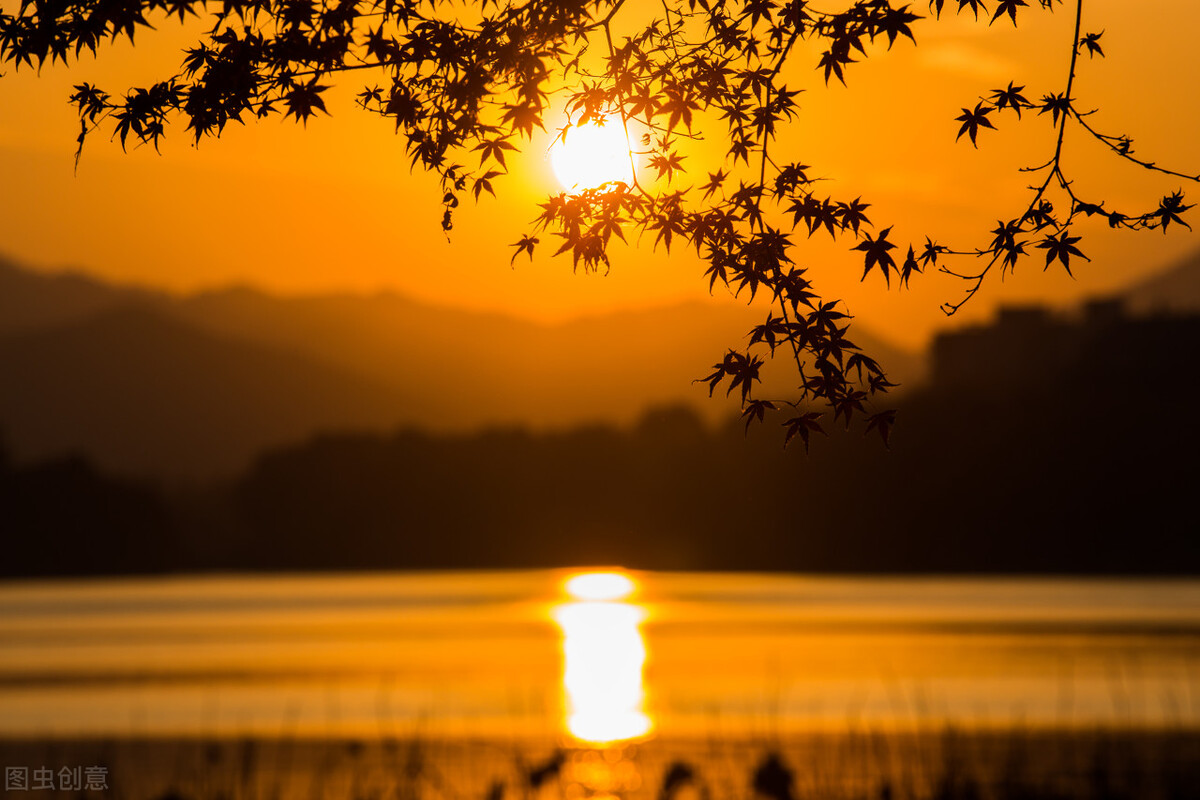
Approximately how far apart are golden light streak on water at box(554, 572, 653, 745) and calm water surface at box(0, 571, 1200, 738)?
0.80 feet

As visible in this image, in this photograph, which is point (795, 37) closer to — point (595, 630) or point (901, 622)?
point (901, 622)

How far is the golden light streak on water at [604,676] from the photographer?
33.2m

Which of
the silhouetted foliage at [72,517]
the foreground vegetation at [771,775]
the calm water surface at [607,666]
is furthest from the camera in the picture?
the silhouetted foliage at [72,517]

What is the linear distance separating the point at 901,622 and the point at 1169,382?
49649mm

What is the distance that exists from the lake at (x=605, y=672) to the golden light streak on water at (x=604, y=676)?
191 millimetres

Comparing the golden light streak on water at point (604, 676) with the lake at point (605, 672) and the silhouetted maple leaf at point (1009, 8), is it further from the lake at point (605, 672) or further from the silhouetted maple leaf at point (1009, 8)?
the silhouetted maple leaf at point (1009, 8)

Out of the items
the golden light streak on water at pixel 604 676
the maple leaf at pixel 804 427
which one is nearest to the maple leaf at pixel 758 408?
the maple leaf at pixel 804 427

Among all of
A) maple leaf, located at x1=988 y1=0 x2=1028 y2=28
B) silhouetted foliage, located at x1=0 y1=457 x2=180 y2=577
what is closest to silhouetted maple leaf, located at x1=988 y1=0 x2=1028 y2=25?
maple leaf, located at x1=988 y1=0 x2=1028 y2=28

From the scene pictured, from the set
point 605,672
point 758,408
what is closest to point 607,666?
point 605,672

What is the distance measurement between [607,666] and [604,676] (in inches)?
230

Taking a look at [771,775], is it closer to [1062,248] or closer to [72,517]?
[1062,248]


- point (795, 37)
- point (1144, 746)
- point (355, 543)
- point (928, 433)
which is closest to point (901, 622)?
point (928, 433)

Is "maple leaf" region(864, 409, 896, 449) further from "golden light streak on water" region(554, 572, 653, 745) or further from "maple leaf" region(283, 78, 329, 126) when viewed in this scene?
"golden light streak on water" region(554, 572, 653, 745)

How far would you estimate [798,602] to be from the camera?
122 m
